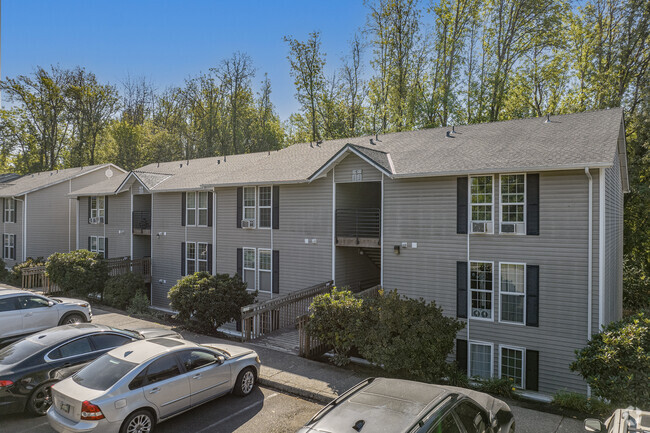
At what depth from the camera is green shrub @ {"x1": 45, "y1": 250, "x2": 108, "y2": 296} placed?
2133 centimetres

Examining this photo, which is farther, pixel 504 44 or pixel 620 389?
pixel 504 44

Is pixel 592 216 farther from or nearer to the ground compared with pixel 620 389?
farther from the ground

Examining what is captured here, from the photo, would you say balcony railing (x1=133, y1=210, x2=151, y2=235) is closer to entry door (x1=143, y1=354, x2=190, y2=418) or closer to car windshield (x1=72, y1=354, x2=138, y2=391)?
car windshield (x1=72, y1=354, x2=138, y2=391)

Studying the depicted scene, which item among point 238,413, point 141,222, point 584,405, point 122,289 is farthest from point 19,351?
point 141,222

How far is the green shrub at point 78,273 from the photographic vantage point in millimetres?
21328

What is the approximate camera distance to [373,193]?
18.3m

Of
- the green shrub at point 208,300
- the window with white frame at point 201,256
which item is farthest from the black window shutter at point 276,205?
the window with white frame at point 201,256

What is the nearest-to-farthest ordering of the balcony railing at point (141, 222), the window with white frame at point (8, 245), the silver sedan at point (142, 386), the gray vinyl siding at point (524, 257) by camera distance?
1. the silver sedan at point (142, 386)
2. the gray vinyl siding at point (524, 257)
3. the balcony railing at point (141, 222)
4. the window with white frame at point (8, 245)

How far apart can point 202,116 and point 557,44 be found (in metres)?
35.0

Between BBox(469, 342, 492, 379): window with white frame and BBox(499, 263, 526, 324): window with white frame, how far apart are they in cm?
112

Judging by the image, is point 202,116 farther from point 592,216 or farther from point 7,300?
point 592,216

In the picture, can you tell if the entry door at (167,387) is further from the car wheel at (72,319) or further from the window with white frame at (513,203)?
the window with white frame at (513,203)

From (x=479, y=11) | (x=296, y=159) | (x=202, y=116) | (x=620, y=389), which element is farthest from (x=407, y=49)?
(x=620, y=389)

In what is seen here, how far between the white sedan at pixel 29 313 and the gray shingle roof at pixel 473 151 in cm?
789
